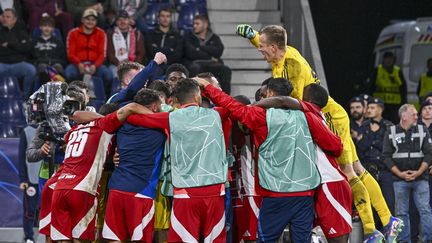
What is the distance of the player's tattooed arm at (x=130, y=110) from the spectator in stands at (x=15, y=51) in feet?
23.4

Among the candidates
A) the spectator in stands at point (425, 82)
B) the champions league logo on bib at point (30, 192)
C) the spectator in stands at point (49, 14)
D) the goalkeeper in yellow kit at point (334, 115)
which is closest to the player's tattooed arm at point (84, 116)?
the goalkeeper in yellow kit at point (334, 115)

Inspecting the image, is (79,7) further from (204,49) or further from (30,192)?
(30,192)

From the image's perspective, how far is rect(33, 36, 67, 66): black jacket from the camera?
19.3 meters

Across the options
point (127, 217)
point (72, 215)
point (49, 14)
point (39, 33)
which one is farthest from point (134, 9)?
point (127, 217)

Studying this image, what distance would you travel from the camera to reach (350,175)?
519 inches

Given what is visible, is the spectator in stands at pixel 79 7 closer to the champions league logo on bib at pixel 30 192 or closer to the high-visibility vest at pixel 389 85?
the champions league logo on bib at pixel 30 192

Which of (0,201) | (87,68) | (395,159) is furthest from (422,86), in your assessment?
(0,201)

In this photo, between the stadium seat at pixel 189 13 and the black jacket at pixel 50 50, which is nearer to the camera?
the black jacket at pixel 50 50

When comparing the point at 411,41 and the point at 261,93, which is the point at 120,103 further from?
the point at 411,41

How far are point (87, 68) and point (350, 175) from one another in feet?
23.0

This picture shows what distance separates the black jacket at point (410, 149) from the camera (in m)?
17.5

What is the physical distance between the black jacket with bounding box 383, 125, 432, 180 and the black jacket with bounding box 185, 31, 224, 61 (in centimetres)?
342

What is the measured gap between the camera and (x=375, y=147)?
1800cm

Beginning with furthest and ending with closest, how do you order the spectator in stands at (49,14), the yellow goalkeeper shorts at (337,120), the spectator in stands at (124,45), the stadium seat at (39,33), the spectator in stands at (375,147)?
the spectator in stands at (49,14), the stadium seat at (39,33), the spectator in stands at (124,45), the spectator in stands at (375,147), the yellow goalkeeper shorts at (337,120)
